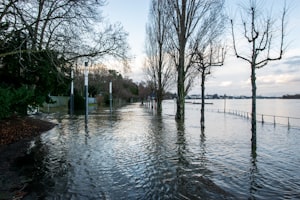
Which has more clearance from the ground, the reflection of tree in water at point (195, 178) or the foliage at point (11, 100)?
the foliage at point (11, 100)

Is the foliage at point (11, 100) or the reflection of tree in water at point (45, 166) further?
the foliage at point (11, 100)

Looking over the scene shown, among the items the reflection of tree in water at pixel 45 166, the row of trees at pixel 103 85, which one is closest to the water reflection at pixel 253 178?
the reflection of tree in water at pixel 45 166

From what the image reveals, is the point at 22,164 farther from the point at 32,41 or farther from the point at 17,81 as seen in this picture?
the point at 17,81

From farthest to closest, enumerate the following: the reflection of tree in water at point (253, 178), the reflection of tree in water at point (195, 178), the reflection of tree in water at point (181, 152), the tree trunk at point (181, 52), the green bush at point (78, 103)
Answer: the green bush at point (78, 103) → the tree trunk at point (181, 52) → the reflection of tree in water at point (181, 152) → the reflection of tree in water at point (253, 178) → the reflection of tree in water at point (195, 178)

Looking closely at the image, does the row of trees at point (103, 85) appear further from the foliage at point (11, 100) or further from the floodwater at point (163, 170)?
the floodwater at point (163, 170)

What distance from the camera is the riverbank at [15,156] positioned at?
595 centimetres

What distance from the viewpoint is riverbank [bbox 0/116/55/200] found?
5953 mm

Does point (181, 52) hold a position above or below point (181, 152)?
above

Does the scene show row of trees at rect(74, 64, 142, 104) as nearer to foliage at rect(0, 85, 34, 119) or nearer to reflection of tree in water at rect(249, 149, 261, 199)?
foliage at rect(0, 85, 34, 119)

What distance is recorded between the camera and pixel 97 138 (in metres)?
13.1

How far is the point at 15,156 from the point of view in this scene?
30.2 feet

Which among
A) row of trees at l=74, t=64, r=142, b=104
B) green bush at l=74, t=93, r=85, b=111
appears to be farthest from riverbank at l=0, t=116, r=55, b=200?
row of trees at l=74, t=64, r=142, b=104

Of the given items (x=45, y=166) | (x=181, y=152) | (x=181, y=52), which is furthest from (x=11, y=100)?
(x=181, y=52)

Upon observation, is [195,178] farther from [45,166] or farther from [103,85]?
[103,85]
